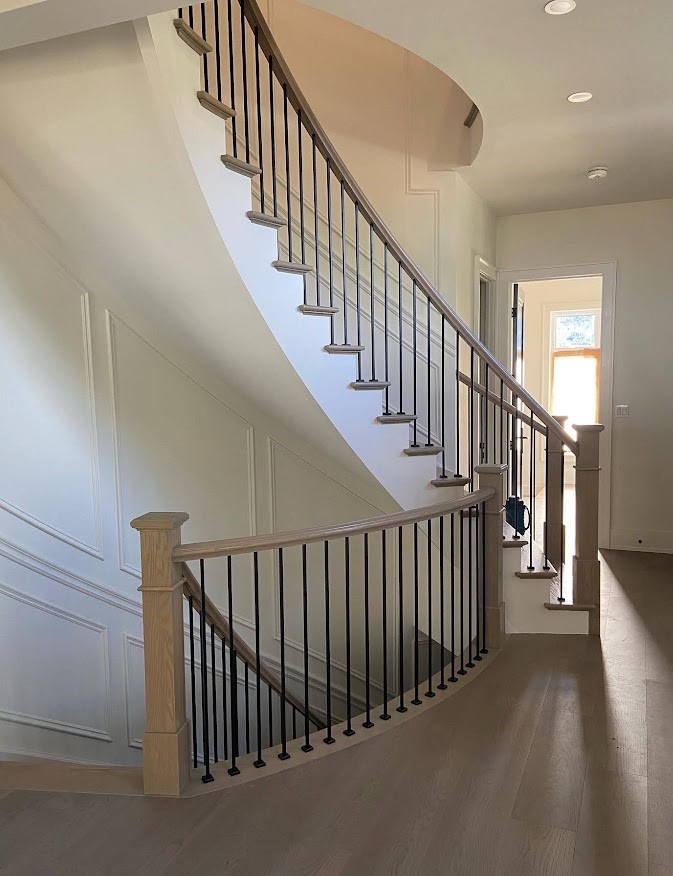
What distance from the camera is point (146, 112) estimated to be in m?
2.44

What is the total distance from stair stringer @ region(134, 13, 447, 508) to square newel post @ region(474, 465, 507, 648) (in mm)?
490

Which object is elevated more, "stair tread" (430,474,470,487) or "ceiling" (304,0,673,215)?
"ceiling" (304,0,673,215)

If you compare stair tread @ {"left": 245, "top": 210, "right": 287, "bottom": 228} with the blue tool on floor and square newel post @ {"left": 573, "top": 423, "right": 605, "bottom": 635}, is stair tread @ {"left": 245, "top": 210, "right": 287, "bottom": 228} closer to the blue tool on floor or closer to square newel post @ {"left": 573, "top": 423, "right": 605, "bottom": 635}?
square newel post @ {"left": 573, "top": 423, "right": 605, "bottom": 635}

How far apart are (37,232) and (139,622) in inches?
93.6

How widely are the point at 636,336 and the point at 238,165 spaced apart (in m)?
3.90

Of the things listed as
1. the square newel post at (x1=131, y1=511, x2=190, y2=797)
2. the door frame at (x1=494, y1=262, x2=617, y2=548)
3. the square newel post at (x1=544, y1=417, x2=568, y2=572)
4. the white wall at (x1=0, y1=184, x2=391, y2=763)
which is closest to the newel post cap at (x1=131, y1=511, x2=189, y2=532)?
the square newel post at (x1=131, y1=511, x2=190, y2=797)

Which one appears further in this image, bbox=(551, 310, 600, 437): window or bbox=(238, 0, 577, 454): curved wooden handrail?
bbox=(551, 310, 600, 437): window

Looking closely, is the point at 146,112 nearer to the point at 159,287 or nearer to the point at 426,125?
the point at 159,287

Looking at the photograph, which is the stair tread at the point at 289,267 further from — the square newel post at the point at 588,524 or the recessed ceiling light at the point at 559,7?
the square newel post at the point at 588,524

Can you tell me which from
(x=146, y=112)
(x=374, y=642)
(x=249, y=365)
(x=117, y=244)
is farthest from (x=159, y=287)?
(x=374, y=642)

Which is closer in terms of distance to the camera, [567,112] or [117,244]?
[117,244]

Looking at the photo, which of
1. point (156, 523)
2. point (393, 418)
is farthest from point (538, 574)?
point (156, 523)

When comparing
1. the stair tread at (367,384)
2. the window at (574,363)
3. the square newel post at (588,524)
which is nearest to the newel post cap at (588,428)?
the square newel post at (588,524)

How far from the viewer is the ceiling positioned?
2697 millimetres
